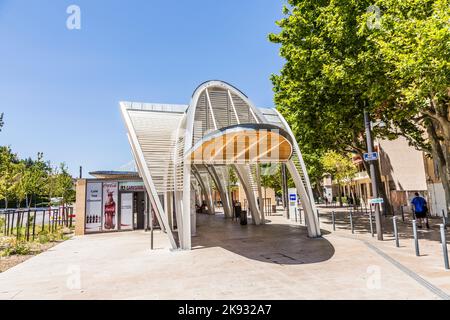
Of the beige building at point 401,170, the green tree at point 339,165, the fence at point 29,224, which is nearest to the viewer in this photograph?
the fence at point 29,224

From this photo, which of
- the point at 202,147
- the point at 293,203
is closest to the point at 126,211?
the point at 202,147

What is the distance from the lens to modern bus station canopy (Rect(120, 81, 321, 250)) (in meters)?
10.6

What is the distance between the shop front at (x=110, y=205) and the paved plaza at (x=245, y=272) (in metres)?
6.61

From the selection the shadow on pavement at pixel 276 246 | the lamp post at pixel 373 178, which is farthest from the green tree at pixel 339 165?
the lamp post at pixel 373 178

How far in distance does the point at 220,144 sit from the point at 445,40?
7.96m

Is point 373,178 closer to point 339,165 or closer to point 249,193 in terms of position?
point 249,193

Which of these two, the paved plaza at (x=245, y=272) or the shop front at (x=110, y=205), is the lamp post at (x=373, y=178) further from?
the shop front at (x=110, y=205)

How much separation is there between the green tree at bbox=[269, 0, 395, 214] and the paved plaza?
4.79 metres

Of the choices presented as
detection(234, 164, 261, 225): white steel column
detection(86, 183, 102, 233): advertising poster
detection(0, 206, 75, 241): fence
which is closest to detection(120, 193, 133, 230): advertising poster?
detection(86, 183, 102, 233): advertising poster

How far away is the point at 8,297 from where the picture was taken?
6.23m

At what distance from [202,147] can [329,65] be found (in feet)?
23.0

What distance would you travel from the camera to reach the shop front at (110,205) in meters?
18.4
